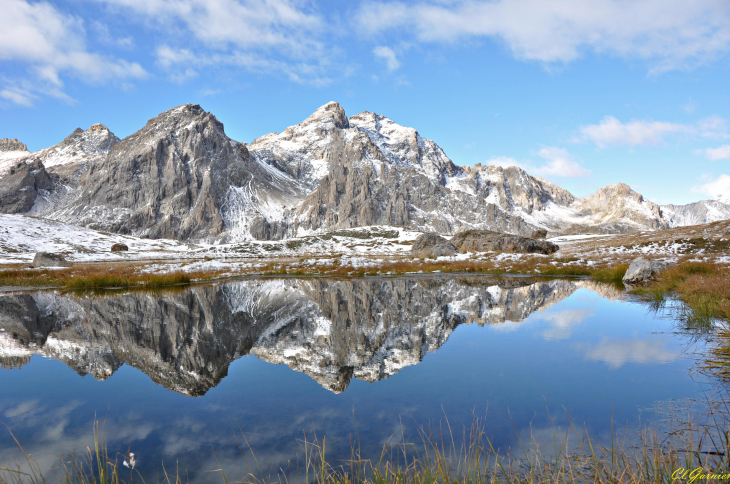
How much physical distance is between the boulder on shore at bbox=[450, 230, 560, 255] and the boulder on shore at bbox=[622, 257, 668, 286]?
37.0 meters

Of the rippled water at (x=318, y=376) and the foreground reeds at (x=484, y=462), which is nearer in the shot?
the foreground reeds at (x=484, y=462)

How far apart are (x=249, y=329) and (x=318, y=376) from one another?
6747 millimetres

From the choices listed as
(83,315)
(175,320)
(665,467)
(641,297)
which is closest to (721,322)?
(641,297)

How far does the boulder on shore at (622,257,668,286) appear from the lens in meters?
29.1

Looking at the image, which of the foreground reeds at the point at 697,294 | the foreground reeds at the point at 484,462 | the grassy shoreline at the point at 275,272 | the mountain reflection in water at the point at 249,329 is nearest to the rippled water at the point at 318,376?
the mountain reflection in water at the point at 249,329

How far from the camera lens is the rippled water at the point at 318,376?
6742 millimetres

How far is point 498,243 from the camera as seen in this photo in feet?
238

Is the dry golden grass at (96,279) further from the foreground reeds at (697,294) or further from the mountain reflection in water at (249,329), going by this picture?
the foreground reeds at (697,294)

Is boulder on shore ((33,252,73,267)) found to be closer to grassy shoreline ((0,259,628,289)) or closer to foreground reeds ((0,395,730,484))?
grassy shoreline ((0,259,628,289))

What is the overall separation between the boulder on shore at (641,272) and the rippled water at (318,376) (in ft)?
40.2

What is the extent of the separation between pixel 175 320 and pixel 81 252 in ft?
296

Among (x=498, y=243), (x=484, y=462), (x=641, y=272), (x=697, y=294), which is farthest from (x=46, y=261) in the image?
(x=498, y=243)

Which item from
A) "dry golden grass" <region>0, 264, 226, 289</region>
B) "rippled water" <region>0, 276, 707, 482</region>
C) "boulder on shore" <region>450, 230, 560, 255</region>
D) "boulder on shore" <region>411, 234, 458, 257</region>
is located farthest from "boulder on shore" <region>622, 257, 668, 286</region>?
"boulder on shore" <region>450, 230, 560, 255</region>

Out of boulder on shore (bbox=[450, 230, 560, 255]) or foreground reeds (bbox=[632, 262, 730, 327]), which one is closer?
foreground reeds (bbox=[632, 262, 730, 327])
